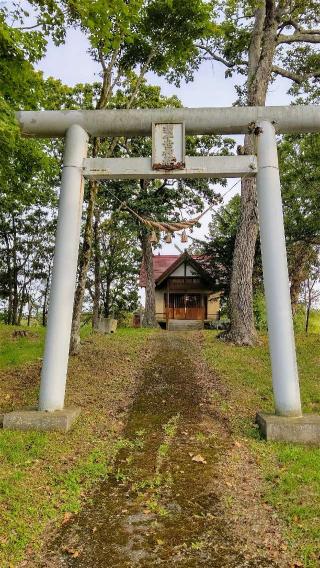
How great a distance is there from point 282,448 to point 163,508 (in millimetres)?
2101

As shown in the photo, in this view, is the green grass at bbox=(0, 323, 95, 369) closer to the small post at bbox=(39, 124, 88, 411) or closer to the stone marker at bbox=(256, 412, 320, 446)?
the small post at bbox=(39, 124, 88, 411)

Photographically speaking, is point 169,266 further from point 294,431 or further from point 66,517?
point 66,517

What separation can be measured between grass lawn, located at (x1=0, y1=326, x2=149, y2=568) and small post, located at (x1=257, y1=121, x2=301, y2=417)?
8.17ft

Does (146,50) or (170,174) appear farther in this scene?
(146,50)

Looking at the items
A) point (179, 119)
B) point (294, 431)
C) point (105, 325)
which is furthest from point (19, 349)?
point (294, 431)

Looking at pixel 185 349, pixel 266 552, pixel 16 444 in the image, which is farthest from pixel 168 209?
pixel 266 552

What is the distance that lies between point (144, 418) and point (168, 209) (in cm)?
1448

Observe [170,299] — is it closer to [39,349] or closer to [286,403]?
[39,349]

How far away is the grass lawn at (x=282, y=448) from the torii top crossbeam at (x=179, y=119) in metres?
4.73

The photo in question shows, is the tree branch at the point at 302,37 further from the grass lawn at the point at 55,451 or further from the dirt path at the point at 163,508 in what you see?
the dirt path at the point at 163,508

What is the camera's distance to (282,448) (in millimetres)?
5621

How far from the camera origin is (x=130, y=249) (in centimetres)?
3177

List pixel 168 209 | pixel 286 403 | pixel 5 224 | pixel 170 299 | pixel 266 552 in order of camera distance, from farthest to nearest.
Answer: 1. pixel 170 299
2. pixel 5 224
3. pixel 168 209
4. pixel 286 403
5. pixel 266 552

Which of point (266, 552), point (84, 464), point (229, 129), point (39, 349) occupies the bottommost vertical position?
point (266, 552)
